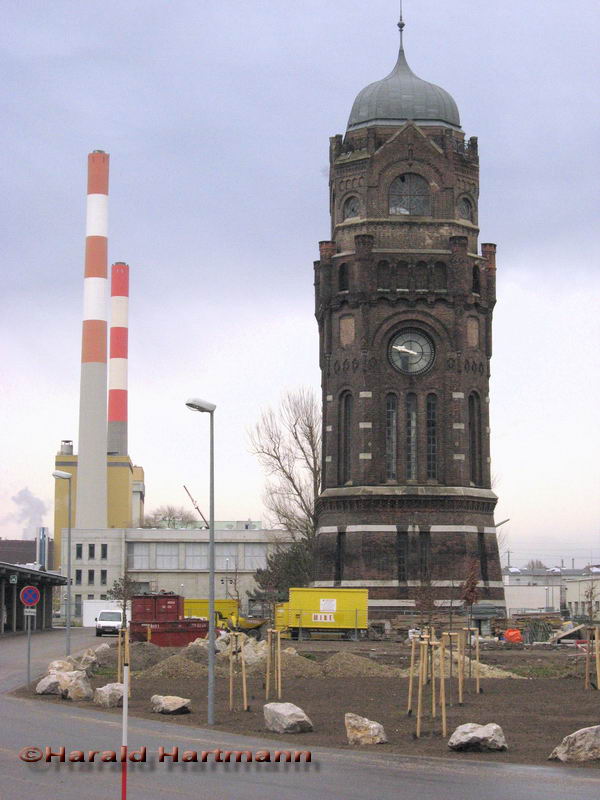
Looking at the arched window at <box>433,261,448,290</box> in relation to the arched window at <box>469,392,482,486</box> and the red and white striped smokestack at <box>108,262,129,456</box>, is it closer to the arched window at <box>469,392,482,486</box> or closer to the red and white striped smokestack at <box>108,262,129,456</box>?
the arched window at <box>469,392,482,486</box>

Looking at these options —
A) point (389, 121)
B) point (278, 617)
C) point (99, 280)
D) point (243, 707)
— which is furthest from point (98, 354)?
point (243, 707)

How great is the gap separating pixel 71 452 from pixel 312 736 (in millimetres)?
123117

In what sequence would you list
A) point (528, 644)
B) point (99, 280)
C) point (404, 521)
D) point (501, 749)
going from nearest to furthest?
point (501, 749) < point (528, 644) < point (404, 521) < point (99, 280)

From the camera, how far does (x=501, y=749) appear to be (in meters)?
23.2

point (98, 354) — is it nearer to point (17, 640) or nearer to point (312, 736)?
point (17, 640)

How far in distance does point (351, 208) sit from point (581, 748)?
56.5m

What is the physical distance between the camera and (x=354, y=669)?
42625 mm

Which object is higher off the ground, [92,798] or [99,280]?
[99,280]

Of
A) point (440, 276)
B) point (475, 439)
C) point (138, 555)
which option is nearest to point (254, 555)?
point (138, 555)

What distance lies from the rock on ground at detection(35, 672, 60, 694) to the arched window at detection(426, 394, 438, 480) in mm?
38450

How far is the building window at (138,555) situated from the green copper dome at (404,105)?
59.6 meters

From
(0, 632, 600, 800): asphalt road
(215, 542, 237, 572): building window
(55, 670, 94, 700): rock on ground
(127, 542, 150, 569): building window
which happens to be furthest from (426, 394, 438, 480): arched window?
(127, 542, 150, 569): building window

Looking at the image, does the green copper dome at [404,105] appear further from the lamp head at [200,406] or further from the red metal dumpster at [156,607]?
the lamp head at [200,406]

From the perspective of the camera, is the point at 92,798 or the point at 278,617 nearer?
the point at 92,798
